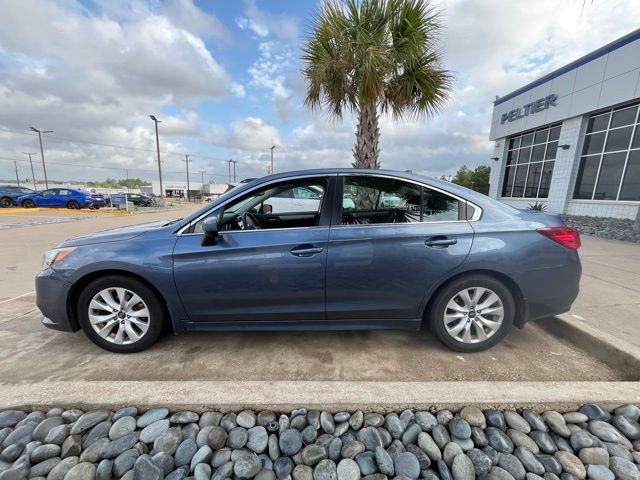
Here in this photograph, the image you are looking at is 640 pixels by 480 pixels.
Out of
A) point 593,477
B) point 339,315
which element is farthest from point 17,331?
point 593,477

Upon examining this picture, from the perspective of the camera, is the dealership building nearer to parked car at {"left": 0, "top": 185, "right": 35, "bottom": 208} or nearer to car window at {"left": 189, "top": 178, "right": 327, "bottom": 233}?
car window at {"left": 189, "top": 178, "right": 327, "bottom": 233}

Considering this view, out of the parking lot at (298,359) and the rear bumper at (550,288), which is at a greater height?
the rear bumper at (550,288)

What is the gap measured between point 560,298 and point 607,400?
0.87m

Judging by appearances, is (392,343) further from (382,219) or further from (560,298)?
(560,298)

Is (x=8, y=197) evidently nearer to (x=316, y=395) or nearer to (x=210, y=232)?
(x=210, y=232)

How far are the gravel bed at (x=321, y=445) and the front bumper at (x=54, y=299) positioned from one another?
31.7 inches

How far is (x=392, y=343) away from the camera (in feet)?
9.05

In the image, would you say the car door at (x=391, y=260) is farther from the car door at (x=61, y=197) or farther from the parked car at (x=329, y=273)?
the car door at (x=61, y=197)

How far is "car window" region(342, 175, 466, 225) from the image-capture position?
8.38ft

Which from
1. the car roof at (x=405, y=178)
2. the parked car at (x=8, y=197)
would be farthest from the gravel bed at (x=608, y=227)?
the parked car at (x=8, y=197)

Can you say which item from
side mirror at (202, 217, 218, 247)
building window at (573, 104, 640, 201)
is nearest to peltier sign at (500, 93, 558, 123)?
building window at (573, 104, 640, 201)

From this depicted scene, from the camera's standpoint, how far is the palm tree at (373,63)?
4879mm

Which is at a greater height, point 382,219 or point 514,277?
point 382,219

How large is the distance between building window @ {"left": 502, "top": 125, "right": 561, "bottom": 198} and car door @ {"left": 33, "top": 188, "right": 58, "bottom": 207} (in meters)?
29.1
